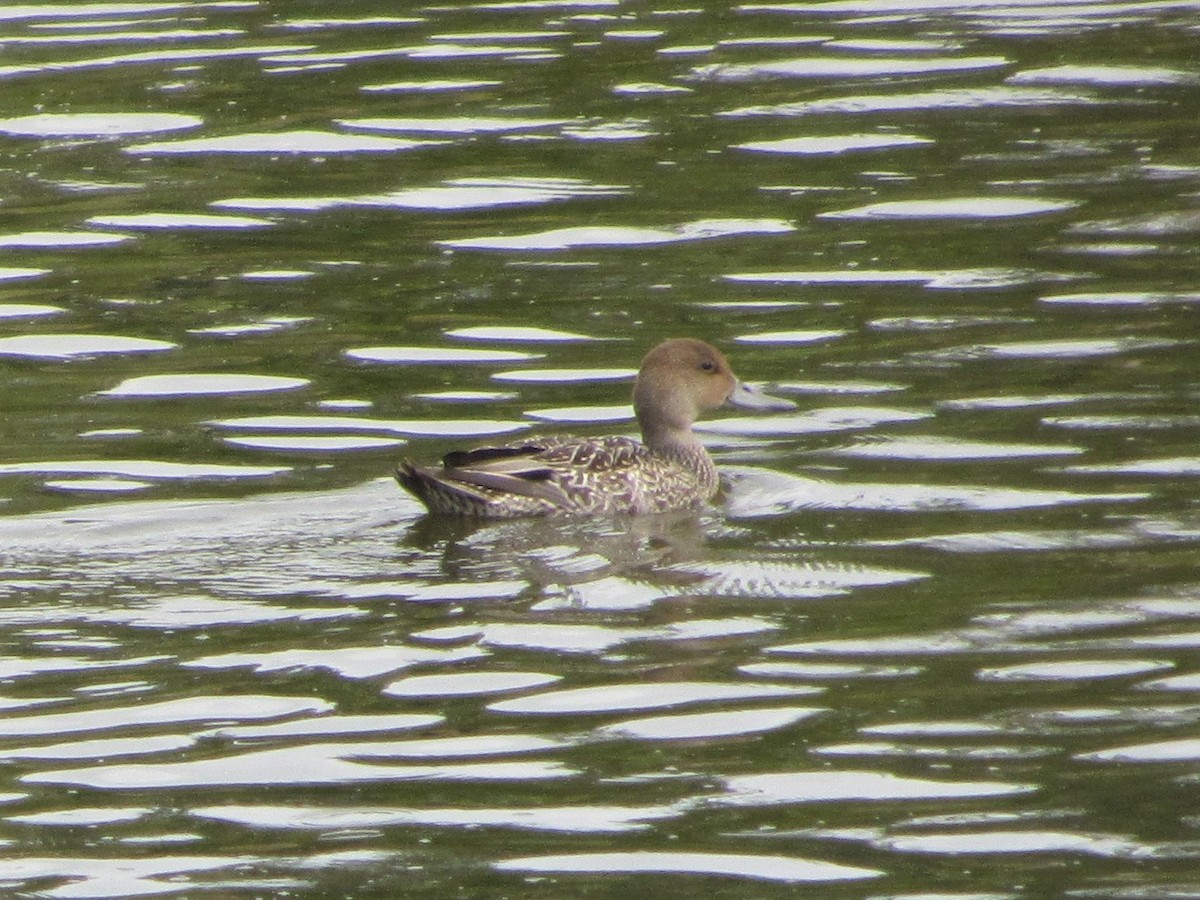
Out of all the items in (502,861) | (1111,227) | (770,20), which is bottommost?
(502,861)

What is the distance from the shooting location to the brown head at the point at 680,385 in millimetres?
10445

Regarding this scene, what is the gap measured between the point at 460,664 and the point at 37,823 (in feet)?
5.01

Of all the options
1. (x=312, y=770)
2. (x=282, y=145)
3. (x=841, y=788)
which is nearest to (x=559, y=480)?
(x=312, y=770)

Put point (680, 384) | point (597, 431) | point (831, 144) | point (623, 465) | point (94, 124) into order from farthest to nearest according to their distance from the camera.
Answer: point (94, 124), point (831, 144), point (597, 431), point (680, 384), point (623, 465)

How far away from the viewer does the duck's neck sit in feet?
33.2

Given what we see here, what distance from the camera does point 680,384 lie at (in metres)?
10.5

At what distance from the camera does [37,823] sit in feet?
21.1

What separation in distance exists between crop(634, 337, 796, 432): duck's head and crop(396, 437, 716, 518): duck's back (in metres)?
0.35

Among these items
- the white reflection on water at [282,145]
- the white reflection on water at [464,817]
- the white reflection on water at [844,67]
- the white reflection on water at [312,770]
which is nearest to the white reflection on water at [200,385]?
the white reflection on water at [282,145]

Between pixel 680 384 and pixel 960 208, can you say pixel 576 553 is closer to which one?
pixel 680 384

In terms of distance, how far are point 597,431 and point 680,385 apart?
1.93 feet

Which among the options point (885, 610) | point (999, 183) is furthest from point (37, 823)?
point (999, 183)

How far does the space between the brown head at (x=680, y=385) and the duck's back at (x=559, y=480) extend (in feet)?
1.11

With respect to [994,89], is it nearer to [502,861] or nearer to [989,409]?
[989,409]
